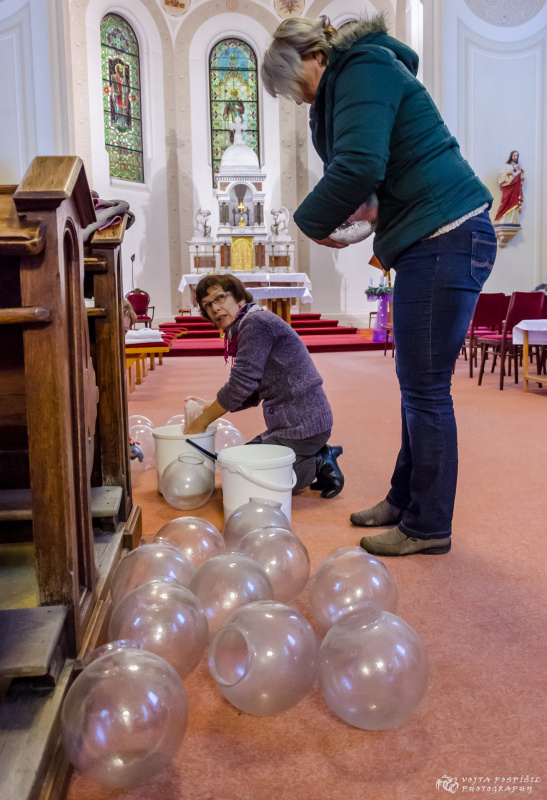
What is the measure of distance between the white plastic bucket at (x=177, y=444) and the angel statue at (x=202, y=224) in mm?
10237

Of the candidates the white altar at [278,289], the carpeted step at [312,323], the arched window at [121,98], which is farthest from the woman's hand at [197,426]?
the arched window at [121,98]

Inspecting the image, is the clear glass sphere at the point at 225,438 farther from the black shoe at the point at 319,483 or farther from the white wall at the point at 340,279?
the white wall at the point at 340,279

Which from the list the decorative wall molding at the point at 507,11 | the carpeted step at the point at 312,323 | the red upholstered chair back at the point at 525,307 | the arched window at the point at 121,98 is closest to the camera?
the red upholstered chair back at the point at 525,307

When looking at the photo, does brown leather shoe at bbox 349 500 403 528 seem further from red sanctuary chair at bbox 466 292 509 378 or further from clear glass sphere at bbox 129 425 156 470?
red sanctuary chair at bbox 466 292 509 378

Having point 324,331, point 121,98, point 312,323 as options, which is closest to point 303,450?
point 324,331

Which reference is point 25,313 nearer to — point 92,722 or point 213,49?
point 92,722

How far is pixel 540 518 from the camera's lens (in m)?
2.28

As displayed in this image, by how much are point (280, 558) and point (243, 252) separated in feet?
36.3

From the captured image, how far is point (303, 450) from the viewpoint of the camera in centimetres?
250

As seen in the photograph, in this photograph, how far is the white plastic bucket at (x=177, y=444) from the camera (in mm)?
2428

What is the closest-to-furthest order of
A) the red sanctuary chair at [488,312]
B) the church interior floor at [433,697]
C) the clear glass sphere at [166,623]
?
the church interior floor at [433,697]
the clear glass sphere at [166,623]
the red sanctuary chair at [488,312]

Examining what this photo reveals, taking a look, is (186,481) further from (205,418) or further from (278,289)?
(278,289)

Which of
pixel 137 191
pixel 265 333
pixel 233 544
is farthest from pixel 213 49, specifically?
pixel 233 544

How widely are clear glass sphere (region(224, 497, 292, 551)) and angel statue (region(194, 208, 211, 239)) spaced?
1102cm
